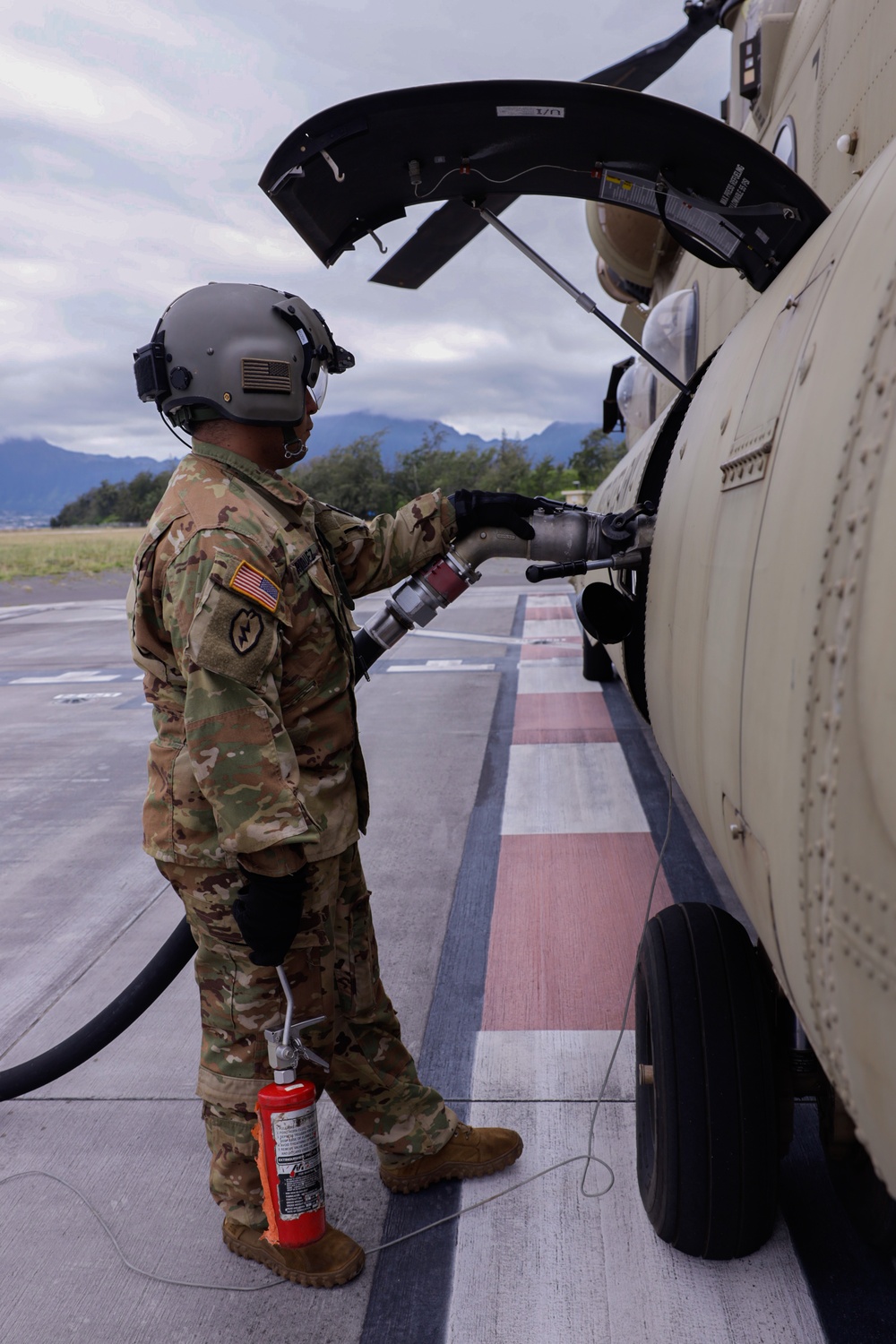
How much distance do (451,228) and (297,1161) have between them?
3.60 metres

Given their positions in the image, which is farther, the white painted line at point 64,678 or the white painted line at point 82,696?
the white painted line at point 64,678

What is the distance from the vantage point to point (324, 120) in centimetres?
245

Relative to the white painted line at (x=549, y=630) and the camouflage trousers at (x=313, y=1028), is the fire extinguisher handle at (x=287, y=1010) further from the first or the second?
the white painted line at (x=549, y=630)

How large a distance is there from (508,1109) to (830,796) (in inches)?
86.5

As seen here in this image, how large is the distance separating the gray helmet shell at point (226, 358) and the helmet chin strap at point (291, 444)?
8 centimetres

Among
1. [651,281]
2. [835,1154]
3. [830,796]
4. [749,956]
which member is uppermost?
[651,281]

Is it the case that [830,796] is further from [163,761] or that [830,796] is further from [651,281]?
[651,281]

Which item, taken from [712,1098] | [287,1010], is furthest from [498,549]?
[712,1098]

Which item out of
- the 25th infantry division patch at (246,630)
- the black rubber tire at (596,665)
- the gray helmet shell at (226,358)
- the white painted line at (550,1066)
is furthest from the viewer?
the black rubber tire at (596,665)

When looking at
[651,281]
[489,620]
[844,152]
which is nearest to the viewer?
[844,152]

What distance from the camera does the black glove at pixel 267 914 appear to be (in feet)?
7.13

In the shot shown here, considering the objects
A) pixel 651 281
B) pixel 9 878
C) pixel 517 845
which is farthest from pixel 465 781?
pixel 651 281

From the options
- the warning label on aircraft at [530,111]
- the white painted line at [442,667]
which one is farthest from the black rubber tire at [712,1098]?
the white painted line at [442,667]

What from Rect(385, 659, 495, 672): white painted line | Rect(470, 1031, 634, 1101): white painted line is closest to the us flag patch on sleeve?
Rect(470, 1031, 634, 1101): white painted line
